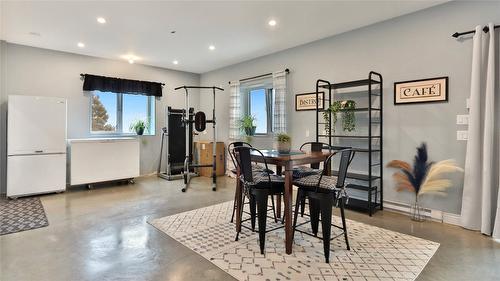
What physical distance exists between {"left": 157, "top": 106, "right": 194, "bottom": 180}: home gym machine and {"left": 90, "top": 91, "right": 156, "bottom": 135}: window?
0.44 metres

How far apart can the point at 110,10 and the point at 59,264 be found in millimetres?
3014

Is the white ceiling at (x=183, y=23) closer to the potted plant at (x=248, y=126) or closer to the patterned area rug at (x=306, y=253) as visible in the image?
the potted plant at (x=248, y=126)

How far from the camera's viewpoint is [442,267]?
89.6 inches

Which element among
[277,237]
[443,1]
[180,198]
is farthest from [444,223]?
[180,198]

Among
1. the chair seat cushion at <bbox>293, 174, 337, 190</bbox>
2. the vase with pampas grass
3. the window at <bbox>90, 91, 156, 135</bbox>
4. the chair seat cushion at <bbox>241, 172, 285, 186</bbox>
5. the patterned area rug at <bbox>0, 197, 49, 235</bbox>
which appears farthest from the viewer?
the window at <bbox>90, 91, 156, 135</bbox>

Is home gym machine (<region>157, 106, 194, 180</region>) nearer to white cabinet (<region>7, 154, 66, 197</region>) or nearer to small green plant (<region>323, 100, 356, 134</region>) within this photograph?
white cabinet (<region>7, 154, 66, 197</region>)

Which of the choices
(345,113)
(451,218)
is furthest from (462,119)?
(345,113)

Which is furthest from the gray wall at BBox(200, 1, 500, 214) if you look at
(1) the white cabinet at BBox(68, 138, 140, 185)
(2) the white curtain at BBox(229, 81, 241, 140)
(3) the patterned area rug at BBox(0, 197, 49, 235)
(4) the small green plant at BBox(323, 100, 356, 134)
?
(3) the patterned area rug at BBox(0, 197, 49, 235)

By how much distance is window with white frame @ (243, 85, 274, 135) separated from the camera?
5844 mm

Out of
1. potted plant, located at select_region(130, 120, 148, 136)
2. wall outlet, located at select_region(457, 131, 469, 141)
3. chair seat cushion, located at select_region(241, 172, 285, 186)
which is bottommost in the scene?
chair seat cushion, located at select_region(241, 172, 285, 186)

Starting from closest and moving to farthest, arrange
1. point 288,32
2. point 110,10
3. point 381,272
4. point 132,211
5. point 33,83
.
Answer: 1. point 381,272
2. point 110,10
3. point 132,211
4. point 288,32
5. point 33,83

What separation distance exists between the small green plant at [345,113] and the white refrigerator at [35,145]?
456cm

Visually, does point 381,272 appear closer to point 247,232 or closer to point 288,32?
point 247,232

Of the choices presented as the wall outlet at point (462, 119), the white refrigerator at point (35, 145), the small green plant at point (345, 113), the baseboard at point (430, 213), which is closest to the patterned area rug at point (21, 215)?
the white refrigerator at point (35, 145)
